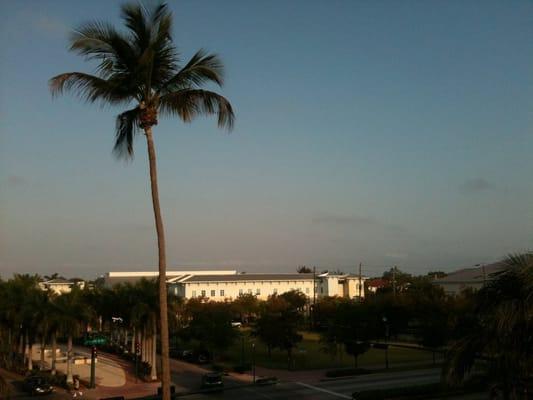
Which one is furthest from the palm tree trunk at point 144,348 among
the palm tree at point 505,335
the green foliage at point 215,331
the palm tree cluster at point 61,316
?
the palm tree at point 505,335

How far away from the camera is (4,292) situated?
162ft

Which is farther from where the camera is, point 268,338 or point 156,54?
point 268,338

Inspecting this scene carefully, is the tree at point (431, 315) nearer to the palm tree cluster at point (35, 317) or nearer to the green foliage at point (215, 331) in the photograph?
the green foliage at point (215, 331)

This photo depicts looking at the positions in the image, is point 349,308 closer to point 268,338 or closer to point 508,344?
point 268,338

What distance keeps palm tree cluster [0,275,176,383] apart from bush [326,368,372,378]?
13604mm

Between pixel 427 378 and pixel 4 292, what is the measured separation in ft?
115

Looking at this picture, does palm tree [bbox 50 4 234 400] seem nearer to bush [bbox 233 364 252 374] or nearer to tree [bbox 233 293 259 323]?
bush [bbox 233 364 252 374]

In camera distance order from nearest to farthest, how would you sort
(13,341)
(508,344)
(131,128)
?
(508,344), (131,128), (13,341)

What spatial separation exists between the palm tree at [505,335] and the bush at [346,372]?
111 feet

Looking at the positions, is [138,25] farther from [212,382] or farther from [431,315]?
[431,315]

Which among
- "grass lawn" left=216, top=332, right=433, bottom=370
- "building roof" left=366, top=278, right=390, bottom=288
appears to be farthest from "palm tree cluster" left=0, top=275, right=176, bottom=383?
"building roof" left=366, top=278, right=390, bottom=288

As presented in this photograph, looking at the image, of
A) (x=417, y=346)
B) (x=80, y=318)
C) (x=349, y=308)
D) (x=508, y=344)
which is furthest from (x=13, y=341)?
(x=508, y=344)

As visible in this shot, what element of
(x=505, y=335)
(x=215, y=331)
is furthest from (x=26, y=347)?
(x=505, y=335)

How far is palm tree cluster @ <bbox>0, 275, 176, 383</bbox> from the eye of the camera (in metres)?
45.0
